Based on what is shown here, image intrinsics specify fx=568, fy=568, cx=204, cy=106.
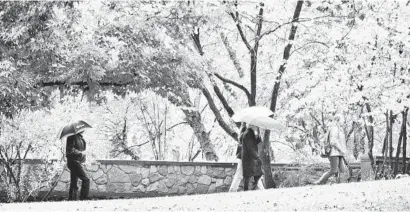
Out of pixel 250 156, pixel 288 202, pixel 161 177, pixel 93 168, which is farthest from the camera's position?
pixel 161 177

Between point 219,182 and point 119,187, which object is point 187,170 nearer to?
point 219,182

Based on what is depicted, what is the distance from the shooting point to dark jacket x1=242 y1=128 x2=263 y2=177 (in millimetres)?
10719

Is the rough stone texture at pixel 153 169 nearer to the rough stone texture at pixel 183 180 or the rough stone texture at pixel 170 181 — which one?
the rough stone texture at pixel 170 181

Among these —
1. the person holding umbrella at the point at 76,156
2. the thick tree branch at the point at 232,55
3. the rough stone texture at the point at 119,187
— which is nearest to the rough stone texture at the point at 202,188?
the rough stone texture at the point at 119,187

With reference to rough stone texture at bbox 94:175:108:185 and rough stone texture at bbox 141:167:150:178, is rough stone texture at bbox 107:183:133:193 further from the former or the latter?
rough stone texture at bbox 141:167:150:178

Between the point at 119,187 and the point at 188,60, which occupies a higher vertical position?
the point at 188,60

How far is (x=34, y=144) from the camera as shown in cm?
1277

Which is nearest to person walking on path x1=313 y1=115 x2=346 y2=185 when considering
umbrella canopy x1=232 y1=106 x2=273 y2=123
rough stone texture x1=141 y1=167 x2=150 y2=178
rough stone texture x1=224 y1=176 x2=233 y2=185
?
umbrella canopy x1=232 y1=106 x2=273 y2=123

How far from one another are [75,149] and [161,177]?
4.16m

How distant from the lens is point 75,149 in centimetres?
1108

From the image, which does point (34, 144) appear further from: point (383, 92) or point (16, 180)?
point (383, 92)

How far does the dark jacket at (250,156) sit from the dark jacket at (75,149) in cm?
317

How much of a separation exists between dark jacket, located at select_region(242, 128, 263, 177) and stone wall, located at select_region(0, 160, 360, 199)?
434 cm

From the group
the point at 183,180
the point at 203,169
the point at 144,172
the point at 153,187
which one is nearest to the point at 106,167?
the point at 144,172
